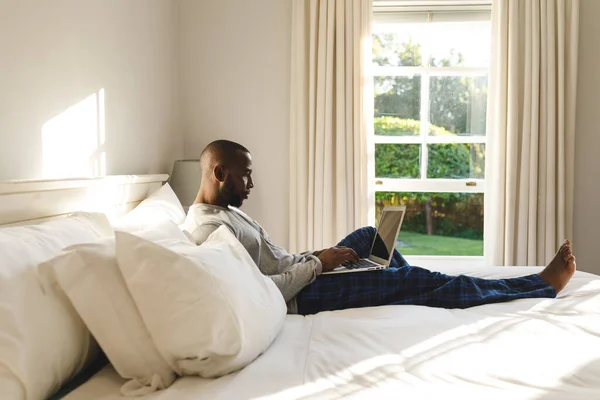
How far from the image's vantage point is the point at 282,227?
13.1 feet

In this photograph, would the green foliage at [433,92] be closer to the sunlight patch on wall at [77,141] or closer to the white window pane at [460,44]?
the white window pane at [460,44]

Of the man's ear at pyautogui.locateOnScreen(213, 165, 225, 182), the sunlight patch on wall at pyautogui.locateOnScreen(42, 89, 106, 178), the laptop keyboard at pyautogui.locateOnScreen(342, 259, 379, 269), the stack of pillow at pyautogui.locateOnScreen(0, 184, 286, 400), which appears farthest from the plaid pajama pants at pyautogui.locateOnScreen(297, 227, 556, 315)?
the sunlight patch on wall at pyautogui.locateOnScreen(42, 89, 106, 178)

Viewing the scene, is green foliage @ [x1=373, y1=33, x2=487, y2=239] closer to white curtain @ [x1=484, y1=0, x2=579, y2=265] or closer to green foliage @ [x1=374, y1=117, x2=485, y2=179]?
green foliage @ [x1=374, y1=117, x2=485, y2=179]

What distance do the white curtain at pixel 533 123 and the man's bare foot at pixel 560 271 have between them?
5.30 feet

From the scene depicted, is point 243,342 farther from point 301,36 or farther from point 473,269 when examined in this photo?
point 301,36

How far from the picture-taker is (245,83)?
3.96 m

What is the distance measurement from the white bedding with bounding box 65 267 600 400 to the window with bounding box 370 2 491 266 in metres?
2.23

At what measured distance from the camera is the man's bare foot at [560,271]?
7.18 ft

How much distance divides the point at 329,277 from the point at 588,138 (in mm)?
2538

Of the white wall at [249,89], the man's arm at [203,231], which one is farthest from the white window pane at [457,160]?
the man's arm at [203,231]

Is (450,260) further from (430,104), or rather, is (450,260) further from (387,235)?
(387,235)

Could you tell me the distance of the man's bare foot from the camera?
2.19 m

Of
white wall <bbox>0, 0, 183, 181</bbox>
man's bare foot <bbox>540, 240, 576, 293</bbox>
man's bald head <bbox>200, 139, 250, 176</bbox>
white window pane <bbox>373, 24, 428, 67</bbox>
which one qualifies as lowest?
man's bare foot <bbox>540, 240, 576, 293</bbox>

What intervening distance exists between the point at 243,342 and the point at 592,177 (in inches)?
128
